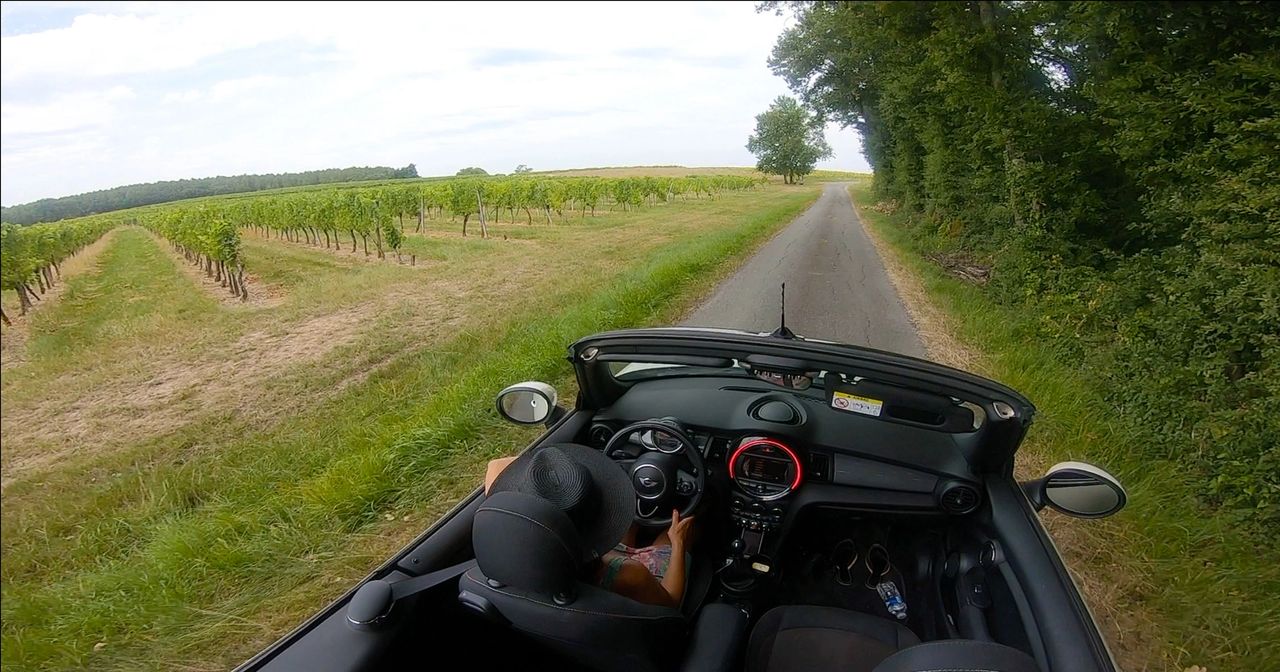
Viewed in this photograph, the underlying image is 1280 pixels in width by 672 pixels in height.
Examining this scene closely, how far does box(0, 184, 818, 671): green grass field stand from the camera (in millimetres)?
2195

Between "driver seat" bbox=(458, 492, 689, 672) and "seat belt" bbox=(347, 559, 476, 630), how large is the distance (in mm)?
167

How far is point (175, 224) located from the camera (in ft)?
19.1

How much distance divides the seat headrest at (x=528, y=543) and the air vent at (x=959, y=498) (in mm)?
Answer: 1458

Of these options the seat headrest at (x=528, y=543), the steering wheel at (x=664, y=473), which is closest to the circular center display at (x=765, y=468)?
the steering wheel at (x=664, y=473)

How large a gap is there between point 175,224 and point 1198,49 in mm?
8216

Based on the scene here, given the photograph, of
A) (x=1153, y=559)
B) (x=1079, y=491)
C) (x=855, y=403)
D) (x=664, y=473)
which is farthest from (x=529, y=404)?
(x=1153, y=559)

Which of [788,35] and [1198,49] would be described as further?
[1198,49]

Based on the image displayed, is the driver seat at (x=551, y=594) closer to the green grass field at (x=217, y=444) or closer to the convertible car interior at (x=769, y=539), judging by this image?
the convertible car interior at (x=769, y=539)

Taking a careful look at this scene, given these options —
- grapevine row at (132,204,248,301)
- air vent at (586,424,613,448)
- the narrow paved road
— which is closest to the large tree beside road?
the narrow paved road

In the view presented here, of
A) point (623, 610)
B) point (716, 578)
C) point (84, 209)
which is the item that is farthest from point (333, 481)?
point (623, 610)

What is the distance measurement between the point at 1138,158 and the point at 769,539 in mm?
4128

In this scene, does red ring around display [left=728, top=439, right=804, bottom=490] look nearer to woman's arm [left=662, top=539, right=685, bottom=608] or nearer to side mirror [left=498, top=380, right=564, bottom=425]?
woman's arm [left=662, top=539, right=685, bottom=608]

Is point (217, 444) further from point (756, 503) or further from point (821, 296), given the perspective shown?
point (821, 296)

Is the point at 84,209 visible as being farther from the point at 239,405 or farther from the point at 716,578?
the point at 239,405
